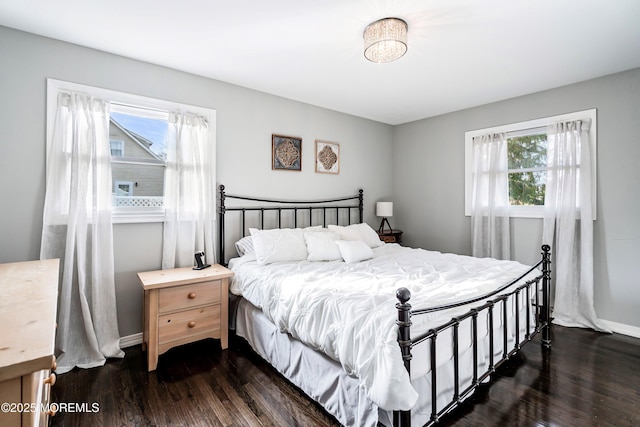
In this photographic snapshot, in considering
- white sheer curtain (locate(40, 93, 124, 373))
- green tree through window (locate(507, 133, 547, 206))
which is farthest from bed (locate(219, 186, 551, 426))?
green tree through window (locate(507, 133, 547, 206))

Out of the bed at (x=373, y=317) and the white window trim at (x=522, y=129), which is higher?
the white window trim at (x=522, y=129)

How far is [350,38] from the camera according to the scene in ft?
7.56

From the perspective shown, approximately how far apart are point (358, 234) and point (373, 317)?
1.99 meters

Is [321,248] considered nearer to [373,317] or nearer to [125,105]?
[373,317]

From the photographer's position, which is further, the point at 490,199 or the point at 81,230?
the point at 490,199

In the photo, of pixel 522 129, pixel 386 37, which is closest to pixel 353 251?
pixel 386 37

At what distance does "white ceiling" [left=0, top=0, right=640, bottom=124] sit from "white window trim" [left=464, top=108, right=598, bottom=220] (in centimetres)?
36

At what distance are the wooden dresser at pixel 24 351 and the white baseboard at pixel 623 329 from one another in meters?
4.27

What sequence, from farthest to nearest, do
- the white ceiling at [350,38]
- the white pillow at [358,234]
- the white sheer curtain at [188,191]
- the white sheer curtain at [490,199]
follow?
the white sheer curtain at [490,199] → the white pillow at [358,234] → the white sheer curtain at [188,191] → the white ceiling at [350,38]

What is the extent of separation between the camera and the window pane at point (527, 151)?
11.4 ft

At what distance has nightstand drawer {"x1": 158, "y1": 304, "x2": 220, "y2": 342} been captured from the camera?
90.3 inches

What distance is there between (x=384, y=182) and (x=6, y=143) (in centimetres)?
424

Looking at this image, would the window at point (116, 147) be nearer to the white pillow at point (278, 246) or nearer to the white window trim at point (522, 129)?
the white pillow at point (278, 246)

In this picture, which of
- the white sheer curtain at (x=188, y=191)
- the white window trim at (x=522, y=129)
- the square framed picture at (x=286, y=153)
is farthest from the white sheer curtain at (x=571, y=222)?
the white sheer curtain at (x=188, y=191)
